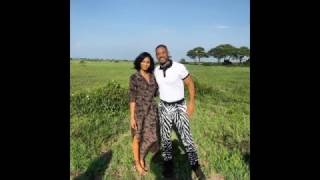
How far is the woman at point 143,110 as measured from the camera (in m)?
7.21

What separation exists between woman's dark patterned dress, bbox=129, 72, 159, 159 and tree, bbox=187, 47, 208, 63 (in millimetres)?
1048

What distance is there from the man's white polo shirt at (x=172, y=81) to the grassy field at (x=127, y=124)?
1.85ft

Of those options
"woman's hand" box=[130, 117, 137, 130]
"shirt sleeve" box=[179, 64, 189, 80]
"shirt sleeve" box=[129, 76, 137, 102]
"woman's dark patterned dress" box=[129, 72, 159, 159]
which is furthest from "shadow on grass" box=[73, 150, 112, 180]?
"shirt sleeve" box=[179, 64, 189, 80]

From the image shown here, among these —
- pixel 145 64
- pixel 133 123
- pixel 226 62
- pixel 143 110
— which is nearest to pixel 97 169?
pixel 133 123

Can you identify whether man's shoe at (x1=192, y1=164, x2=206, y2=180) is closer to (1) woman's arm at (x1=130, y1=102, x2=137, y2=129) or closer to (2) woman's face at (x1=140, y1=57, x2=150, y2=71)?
(1) woman's arm at (x1=130, y1=102, x2=137, y2=129)

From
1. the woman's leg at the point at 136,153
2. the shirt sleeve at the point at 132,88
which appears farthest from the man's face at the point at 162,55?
the woman's leg at the point at 136,153

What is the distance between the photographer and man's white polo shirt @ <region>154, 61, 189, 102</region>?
23.2 feet

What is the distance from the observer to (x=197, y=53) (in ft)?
26.4

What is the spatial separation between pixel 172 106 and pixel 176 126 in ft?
1.15

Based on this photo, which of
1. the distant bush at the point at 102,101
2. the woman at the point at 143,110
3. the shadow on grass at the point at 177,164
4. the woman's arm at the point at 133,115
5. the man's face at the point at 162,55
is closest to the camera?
the man's face at the point at 162,55

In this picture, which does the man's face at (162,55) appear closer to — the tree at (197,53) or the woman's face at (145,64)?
the woman's face at (145,64)
